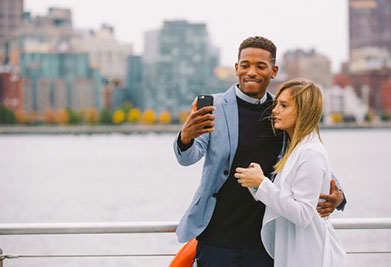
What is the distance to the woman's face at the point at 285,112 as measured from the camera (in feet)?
6.35

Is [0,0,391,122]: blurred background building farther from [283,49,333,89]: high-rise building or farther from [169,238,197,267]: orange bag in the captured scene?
[169,238,197,267]: orange bag

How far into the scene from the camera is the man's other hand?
1.95 meters

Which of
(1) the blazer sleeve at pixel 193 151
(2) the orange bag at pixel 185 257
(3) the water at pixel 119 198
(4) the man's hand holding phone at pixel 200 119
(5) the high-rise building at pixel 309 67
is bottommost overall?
(3) the water at pixel 119 198

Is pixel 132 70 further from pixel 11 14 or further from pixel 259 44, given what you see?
pixel 259 44

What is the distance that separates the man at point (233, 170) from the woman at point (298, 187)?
0.30 ft

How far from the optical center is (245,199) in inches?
80.8

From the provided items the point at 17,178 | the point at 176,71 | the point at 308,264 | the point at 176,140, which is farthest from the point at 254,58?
the point at 176,71

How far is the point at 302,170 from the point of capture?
1843 mm

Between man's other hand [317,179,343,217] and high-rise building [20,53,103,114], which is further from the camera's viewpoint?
high-rise building [20,53,103,114]

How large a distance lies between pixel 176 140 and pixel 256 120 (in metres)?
0.29

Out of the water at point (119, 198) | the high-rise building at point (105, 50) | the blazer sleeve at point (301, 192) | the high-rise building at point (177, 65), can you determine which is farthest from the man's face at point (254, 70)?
the high-rise building at point (105, 50)

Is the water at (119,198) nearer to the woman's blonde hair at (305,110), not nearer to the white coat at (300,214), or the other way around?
the white coat at (300,214)

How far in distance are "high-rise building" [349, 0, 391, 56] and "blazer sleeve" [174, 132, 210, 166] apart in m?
147

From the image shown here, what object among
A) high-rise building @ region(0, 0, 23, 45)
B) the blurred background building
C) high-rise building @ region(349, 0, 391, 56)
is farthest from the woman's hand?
high-rise building @ region(349, 0, 391, 56)
